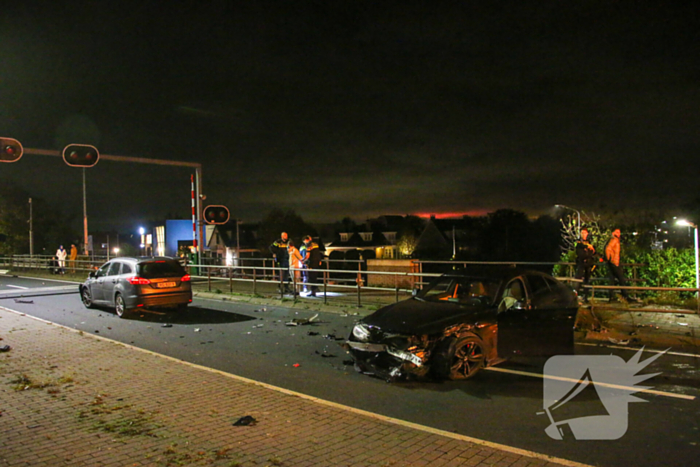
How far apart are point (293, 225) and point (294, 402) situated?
7770 cm

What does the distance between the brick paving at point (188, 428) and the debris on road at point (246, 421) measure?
0.07 metres

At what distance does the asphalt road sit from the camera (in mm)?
4812

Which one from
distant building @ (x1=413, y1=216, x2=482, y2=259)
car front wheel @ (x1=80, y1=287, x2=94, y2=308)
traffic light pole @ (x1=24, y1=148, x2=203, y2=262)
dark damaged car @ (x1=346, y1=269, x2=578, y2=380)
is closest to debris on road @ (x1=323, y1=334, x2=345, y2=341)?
dark damaged car @ (x1=346, y1=269, x2=578, y2=380)

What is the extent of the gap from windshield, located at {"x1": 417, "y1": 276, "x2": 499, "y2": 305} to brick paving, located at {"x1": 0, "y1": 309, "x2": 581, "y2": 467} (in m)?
2.80

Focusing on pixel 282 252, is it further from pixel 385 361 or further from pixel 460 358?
pixel 460 358

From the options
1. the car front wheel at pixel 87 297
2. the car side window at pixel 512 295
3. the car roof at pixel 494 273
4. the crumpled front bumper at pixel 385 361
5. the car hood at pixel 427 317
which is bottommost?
the crumpled front bumper at pixel 385 361

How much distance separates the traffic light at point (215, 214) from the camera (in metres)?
20.3

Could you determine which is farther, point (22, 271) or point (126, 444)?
point (22, 271)

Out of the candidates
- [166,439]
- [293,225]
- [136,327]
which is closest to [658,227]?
[136,327]

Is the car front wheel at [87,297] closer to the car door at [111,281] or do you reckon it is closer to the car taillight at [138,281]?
the car door at [111,281]

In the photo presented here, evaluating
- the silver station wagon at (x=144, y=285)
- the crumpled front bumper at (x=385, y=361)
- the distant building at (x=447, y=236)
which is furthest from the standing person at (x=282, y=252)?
the distant building at (x=447, y=236)

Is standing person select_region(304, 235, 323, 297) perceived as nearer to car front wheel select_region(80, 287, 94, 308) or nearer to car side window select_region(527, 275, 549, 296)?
car front wheel select_region(80, 287, 94, 308)

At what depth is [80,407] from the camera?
Result: 5906 millimetres

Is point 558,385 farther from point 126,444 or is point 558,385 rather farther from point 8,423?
point 8,423
